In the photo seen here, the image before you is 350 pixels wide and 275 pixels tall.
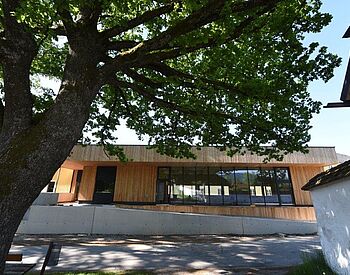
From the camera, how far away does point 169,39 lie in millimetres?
4195

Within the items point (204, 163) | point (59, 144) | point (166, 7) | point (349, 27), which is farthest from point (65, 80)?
point (204, 163)

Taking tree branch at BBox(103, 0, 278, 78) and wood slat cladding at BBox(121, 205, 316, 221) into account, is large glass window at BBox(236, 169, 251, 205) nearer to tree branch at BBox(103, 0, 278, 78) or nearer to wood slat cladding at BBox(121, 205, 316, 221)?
wood slat cladding at BBox(121, 205, 316, 221)

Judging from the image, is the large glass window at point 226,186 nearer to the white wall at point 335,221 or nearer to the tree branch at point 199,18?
the white wall at point 335,221

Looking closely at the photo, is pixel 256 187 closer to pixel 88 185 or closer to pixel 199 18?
pixel 88 185

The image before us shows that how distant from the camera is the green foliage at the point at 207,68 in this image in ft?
14.2

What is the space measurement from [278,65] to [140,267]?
21.9 ft

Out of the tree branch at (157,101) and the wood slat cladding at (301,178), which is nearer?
the tree branch at (157,101)

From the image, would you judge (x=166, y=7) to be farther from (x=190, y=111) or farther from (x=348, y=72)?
(x=348, y=72)

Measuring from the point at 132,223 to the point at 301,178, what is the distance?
45.0ft

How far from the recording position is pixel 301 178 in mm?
18359

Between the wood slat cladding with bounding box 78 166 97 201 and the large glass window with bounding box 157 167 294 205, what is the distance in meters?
5.81

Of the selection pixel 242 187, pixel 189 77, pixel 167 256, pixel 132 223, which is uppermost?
pixel 189 77

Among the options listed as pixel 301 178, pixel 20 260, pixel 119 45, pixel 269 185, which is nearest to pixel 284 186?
pixel 269 185

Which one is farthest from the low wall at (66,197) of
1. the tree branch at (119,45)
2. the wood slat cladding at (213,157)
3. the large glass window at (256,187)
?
the tree branch at (119,45)
